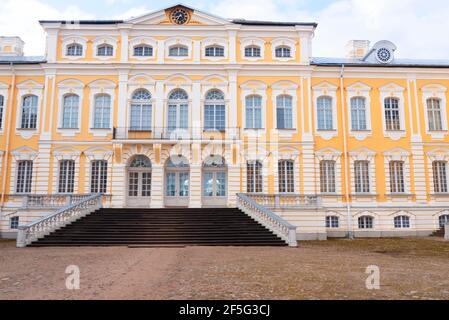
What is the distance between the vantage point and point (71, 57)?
76.9ft

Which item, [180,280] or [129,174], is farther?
[129,174]

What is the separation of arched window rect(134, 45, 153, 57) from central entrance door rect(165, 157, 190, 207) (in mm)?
6875

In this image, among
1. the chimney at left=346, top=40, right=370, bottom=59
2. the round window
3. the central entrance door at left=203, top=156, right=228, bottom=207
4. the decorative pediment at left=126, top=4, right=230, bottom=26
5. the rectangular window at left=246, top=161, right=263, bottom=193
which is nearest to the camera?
the rectangular window at left=246, top=161, right=263, bottom=193

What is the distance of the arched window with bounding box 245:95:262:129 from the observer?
23406 mm

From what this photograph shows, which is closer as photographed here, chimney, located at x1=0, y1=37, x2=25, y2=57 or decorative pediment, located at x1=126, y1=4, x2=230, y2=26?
decorative pediment, located at x1=126, y1=4, x2=230, y2=26

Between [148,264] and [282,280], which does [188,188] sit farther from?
[282,280]

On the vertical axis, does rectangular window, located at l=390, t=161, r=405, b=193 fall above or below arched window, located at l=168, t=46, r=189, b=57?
below

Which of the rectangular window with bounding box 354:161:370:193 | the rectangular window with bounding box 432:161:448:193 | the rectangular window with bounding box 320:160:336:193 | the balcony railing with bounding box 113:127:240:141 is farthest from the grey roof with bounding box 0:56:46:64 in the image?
the rectangular window with bounding box 432:161:448:193

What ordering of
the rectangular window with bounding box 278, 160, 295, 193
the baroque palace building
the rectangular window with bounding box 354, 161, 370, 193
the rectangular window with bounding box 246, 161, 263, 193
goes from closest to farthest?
the baroque palace building
the rectangular window with bounding box 246, 161, 263, 193
the rectangular window with bounding box 278, 160, 295, 193
the rectangular window with bounding box 354, 161, 370, 193

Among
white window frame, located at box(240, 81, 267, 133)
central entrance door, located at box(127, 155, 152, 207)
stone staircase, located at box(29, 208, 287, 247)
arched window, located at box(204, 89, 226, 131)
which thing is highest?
white window frame, located at box(240, 81, 267, 133)

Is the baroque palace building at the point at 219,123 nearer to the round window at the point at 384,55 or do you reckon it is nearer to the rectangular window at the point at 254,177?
the rectangular window at the point at 254,177

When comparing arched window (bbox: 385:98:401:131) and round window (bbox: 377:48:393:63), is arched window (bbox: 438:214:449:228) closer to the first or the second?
arched window (bbox: 385:98:401:131)
